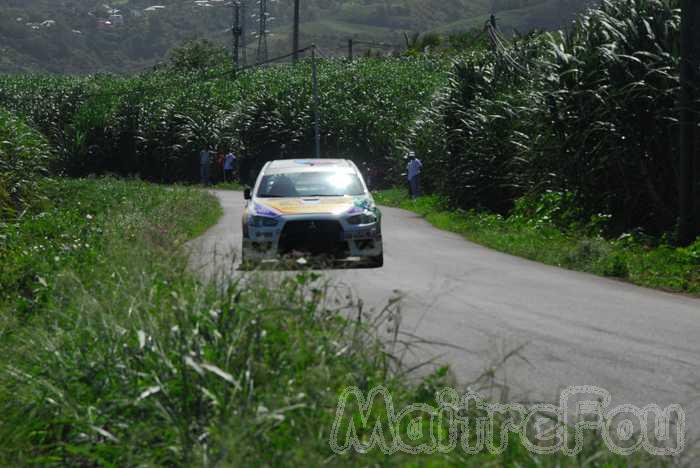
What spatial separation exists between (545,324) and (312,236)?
5.52m

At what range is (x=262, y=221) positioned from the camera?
16.7 metres

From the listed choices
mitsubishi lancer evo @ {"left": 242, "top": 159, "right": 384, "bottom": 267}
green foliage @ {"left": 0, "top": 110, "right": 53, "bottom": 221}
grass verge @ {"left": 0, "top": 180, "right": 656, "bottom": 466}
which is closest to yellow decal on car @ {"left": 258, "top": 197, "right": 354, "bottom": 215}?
mitsubishi lancer evo @ {"left": 242, "top": 159, "right": 384, "bottom": 267}

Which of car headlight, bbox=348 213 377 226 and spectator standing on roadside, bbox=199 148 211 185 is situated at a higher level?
car headlight, bbox=348 213 377 226

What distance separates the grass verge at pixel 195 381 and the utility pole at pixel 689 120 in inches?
447

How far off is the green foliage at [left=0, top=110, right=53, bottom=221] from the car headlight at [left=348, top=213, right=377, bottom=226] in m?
9.79

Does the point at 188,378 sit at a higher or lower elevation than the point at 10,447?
higher

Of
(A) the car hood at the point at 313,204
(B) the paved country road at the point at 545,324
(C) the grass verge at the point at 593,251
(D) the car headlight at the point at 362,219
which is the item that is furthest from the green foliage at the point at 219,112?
(B) the paved country road at the point at 545,324

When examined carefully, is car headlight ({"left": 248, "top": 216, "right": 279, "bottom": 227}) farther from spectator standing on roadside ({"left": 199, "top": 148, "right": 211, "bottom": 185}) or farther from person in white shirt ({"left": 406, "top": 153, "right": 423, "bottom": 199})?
spectator standing on roadside ({"left": 199, "top": 148, "right": 211, "bottom": 185})

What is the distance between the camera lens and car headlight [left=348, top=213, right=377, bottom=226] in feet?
54.8

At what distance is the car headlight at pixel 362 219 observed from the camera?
658 inches

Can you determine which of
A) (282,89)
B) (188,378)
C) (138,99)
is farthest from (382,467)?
(138,99)

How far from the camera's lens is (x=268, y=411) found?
19.2 ft

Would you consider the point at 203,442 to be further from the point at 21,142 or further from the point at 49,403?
the point at 21,142

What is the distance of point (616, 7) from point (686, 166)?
15.3ft
